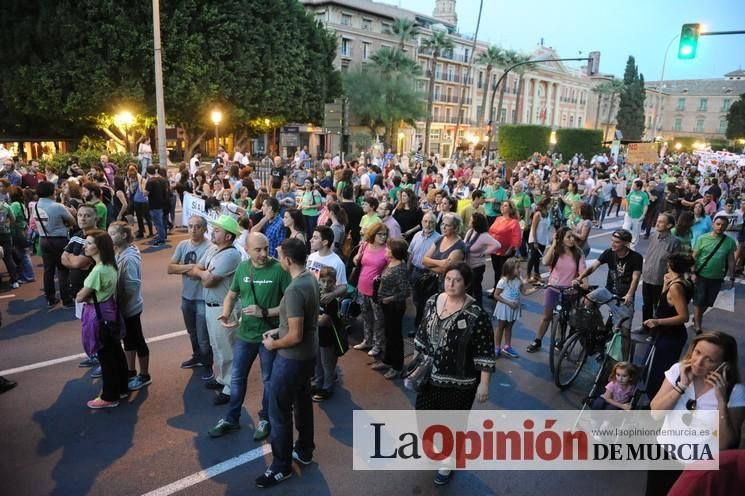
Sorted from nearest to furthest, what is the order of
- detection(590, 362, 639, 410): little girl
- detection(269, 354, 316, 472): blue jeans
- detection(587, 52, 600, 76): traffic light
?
detection(269, 354, 316, 472): blue jeans → detection(590, 362, 639, 410): little girl → detection(587, 52, 600, 76): traffic light

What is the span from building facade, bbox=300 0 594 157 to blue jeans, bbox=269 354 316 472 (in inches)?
1559

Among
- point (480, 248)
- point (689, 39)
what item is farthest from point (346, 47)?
point (480, 248)

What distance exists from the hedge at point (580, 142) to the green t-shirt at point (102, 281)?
1965 inches

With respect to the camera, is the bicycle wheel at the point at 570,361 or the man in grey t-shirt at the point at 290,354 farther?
the bicycle wheel at the point at 570,361

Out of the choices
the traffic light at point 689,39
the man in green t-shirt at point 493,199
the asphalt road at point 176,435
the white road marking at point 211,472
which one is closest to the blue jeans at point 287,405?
the asphalt road at point 176,435

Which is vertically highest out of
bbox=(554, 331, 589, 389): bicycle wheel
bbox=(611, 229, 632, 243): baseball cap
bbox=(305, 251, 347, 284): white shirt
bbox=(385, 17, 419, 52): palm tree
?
bbox=(385, 17, 419, 52): palm tree

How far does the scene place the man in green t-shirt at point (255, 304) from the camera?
4.30 meters

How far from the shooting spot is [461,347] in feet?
12.6

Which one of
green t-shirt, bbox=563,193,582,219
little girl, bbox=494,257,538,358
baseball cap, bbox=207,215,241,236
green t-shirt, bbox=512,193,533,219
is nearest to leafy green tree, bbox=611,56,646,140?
green t-shirt, bbox=563,193,582,219

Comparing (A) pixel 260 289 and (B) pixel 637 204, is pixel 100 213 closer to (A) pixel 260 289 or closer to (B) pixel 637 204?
(A) pixel 260 289

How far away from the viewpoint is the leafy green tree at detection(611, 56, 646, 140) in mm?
77562

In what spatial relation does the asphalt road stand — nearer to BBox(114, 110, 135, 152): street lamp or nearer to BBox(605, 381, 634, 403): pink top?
BBox(605, 381, 634, 403): pink top

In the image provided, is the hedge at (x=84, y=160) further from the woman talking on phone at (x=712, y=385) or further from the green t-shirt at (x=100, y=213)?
the woman talking on phone at (x=712, y=385)

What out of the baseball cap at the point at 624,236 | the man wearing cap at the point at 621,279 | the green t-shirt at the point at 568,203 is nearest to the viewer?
the man wearing cap at the point at 621,279
